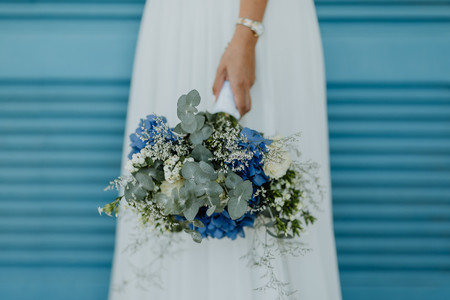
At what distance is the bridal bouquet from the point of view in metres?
0.70

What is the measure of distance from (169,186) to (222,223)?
15cm

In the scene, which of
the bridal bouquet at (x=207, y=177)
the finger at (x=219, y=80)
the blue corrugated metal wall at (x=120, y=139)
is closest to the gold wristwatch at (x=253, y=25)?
the finger at (x=219, y=80)

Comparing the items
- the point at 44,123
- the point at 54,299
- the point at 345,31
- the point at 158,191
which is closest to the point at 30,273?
the point at 54,299

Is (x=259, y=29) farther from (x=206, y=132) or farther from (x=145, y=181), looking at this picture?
(x=145, y=181)

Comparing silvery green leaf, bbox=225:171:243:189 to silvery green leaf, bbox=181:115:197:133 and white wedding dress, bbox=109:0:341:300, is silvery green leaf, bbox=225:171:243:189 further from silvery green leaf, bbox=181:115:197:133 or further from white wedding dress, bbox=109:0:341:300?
white wedding dress, bbox=109:0:341:300

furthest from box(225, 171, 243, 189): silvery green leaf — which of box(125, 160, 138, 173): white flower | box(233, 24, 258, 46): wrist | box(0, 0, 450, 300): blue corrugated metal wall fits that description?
box(0, 0, 450, 300): blue corrugated metal wall

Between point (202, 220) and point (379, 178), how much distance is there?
106 cm

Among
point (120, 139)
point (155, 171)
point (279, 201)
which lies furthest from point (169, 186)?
point (120, 139)

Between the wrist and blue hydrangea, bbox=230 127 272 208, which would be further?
the wrist

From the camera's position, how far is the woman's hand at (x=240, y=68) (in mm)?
890

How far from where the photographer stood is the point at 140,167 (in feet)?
2.53

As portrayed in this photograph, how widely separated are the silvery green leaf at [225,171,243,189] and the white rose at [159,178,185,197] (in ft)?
0.35

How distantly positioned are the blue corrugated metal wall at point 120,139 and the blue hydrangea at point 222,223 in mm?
856

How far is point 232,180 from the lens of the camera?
720mm
